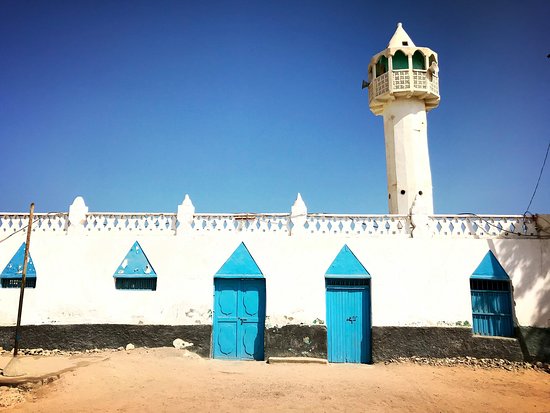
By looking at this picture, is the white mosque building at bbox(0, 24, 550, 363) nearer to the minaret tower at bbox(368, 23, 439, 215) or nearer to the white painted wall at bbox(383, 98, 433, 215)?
the white painted wall at bbox(383, 98, 433, 215)

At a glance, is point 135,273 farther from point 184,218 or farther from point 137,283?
point 184,218

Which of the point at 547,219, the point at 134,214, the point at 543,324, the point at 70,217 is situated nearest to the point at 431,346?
the point at 543,324

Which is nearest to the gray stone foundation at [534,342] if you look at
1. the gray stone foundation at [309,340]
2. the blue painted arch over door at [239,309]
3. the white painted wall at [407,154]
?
the gray stone foundation at [309,340]

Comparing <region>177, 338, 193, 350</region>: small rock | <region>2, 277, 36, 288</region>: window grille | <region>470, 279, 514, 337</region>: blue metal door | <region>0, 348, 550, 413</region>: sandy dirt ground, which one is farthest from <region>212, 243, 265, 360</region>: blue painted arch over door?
<region>470, 279, 514, 337</region>: blue metal door

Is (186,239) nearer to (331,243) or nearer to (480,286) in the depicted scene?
(331,243)

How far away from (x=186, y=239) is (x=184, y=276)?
99 centimetres

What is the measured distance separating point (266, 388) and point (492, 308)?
643 centimetres

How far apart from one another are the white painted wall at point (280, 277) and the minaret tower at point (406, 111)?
3.55 metres

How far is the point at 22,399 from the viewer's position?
6656 mm

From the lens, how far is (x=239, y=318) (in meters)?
10.2

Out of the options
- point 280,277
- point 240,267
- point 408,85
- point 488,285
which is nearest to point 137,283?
point 240,267

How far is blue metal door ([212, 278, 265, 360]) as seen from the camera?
10.1m

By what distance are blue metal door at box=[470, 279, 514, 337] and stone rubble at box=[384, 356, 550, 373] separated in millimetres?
689

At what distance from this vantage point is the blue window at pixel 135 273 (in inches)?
404
